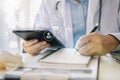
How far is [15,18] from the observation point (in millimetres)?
1528

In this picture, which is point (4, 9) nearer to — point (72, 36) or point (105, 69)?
point (72, 36)

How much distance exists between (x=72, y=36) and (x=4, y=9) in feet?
1.94

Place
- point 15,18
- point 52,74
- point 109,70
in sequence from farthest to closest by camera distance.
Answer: point 15,18, point 109,70, point 52,74

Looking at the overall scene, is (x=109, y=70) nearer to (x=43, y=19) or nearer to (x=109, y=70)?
(x=109, y=70)

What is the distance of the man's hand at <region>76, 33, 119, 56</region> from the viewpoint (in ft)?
2.27

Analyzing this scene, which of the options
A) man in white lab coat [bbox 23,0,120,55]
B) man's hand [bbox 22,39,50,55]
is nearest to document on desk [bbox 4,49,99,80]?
man's hand [bbox 22,39,50,55]

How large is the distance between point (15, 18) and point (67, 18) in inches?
19.5

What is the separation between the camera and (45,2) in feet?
4.12

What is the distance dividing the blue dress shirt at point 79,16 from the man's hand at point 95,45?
0.42 meters

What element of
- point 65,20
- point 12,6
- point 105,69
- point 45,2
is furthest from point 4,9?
point 105,69

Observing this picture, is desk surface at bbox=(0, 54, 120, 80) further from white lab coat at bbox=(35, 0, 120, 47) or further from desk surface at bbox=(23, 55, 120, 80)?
white lab coat at bbox=(35, 0, 120, 47)

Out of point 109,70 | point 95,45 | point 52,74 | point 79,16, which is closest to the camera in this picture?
point 52,74

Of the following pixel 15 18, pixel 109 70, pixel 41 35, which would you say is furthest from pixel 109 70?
pixel 15 18

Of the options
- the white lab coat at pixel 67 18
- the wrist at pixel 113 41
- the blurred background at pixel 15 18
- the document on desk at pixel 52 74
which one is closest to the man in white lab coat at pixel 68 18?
the white lab coat at pixel 67 18
